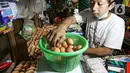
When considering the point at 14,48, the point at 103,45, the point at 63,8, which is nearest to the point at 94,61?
the point at 103,45

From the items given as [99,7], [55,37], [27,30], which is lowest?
[27,30]

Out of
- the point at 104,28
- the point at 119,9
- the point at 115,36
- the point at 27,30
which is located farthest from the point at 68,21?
the point at 119,9

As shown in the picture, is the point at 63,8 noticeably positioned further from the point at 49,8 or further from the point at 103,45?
the point at 103,45

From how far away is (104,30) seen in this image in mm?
1393

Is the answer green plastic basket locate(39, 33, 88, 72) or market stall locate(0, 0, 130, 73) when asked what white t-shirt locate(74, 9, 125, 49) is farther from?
green plastic basket locate(39, 33, 88, 72)

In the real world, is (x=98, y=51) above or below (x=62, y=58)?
below

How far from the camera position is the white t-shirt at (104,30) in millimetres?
1336

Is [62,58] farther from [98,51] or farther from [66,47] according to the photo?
[98,51]

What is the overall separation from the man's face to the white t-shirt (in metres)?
0.09

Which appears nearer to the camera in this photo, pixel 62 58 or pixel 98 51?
pixel 62 58

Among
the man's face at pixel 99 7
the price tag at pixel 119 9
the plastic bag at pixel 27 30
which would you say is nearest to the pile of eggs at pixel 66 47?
the man's face at pixel 99 7

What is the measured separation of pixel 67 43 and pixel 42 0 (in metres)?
2.09

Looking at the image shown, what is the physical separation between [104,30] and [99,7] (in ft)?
0.73

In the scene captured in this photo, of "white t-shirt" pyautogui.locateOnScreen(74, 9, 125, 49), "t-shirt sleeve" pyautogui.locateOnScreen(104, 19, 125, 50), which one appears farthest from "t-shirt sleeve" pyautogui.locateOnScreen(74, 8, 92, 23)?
"t-shirt sleeve" pyautogui.locateOnScreen(104, 19, 125, 50)
